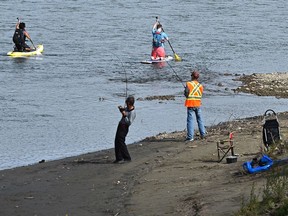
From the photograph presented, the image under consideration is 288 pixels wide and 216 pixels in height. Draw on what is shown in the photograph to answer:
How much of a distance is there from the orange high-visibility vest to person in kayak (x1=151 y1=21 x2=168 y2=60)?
14.6 m

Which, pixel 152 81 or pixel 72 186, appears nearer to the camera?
Answer: pixel 72 186

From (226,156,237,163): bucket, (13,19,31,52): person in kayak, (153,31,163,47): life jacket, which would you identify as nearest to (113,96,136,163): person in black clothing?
(226,156,237,163): bucket

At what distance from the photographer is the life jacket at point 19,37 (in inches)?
1325

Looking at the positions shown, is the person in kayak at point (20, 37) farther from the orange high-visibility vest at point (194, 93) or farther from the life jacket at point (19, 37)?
the orange high-visibility vest at point (194, 93)

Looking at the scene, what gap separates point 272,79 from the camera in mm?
29469

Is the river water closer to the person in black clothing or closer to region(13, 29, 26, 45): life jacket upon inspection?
region(13, 29, 26, 45): life jacket

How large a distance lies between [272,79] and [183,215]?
1867 cm

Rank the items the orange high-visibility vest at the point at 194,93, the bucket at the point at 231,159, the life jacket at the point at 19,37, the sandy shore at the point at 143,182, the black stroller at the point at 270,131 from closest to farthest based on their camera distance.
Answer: the sandy shore at the point at 143,182 → the bucket at the point at 231,159 → the black stroller at the point at 270,131 → the orange high-visibility vest at the point at 194,93 → the life jacket at the point at 19,37

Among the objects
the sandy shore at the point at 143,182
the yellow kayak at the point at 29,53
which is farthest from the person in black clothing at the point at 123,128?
the yellow kayak at the point at 29,53

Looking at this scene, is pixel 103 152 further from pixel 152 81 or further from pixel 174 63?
pixel 174 63

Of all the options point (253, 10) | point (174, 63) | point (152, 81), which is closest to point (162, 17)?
point (253, 10)

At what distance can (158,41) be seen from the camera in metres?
32.9

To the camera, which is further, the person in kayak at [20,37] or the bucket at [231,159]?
the person in kayak at [20,37]

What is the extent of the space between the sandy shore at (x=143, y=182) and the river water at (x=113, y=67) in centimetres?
169
